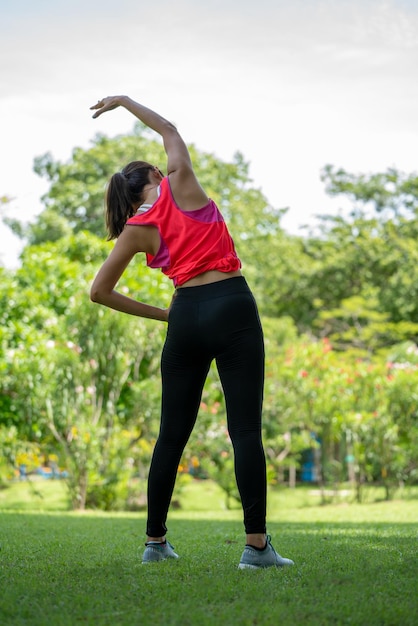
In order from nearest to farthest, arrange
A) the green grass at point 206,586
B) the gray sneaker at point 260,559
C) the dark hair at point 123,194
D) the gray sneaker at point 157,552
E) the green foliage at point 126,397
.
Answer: the green grass at point 206,586, the gray sneaker at point 260,559, the gray sneaker at point 157,552, the dark hair at point 123,194, the green foliage at point 126,397

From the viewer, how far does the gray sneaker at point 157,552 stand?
11.3 feet

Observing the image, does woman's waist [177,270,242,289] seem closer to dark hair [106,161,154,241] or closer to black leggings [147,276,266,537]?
black leggings [147,276,266,537]

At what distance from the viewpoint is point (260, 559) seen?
127 inches

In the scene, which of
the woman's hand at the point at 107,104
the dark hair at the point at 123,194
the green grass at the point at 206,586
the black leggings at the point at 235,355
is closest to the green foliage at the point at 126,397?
the green grass at the point at 206,586

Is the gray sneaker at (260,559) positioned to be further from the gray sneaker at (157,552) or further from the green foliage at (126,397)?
the green foliage at (126,397)

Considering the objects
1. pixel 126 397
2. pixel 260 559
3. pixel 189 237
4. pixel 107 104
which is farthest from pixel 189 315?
pixel 126 397

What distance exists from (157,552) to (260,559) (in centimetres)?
49

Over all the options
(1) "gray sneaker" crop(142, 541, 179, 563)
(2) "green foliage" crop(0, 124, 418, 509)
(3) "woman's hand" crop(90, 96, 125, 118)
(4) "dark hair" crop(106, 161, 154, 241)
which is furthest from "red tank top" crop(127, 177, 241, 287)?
(2) "green foliage" crop(0, 124, 418, 509)

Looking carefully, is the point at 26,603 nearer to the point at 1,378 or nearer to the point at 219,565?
the point at 219,565

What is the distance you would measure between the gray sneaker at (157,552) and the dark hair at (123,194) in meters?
1.32

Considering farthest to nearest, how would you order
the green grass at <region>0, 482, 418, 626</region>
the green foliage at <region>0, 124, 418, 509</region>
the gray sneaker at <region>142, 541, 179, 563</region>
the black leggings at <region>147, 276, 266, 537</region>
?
the green foliage at <region>0, 124, 418, 509</region>, the gray sneaker at <region>142, 541, 179, 563</region>, the black leggings at <region>147, 276, 266, 537</region>, the green grass at <region>0, 482, 418, 626</region>

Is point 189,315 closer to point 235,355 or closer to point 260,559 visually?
point 235,355

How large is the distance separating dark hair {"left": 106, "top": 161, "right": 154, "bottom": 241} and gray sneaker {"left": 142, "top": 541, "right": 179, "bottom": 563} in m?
1.32

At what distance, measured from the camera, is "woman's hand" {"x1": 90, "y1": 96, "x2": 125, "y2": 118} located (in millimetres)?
3721
